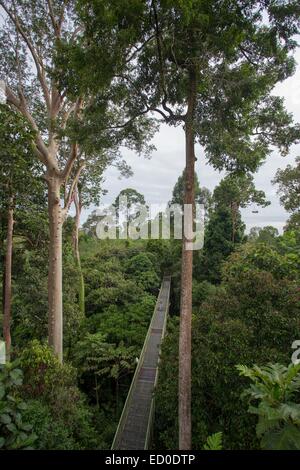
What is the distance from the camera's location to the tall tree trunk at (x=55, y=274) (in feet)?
24.2

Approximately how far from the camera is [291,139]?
5.21 metres

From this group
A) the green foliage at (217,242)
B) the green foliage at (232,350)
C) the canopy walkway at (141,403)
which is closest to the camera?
A: the green foliage at (232,350)

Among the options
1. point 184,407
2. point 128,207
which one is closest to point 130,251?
point 128,207

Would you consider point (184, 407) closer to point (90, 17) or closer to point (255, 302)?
point (255, 302)

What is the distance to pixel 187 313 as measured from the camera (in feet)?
17.5

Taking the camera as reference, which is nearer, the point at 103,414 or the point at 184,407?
the point at 184,407

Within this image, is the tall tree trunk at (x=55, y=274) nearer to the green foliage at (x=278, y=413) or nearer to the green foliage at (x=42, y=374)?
the green foliage at (x=42, y=374)

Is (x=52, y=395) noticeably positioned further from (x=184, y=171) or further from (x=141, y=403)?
(x=184, y=171)

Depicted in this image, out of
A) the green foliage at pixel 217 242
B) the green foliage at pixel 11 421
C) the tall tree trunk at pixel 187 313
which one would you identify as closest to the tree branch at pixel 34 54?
the tall tree trunk at pixel 187 313

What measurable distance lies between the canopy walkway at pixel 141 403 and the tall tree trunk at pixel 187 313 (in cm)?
230

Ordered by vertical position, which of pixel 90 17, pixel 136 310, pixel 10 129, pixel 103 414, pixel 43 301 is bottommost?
pixel 103 414

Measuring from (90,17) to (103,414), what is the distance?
10.9 metres

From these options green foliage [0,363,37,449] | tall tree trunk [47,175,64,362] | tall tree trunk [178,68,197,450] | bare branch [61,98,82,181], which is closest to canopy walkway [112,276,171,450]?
tall tree trunk [178,68,197,450]

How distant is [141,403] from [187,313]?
4700 mm
